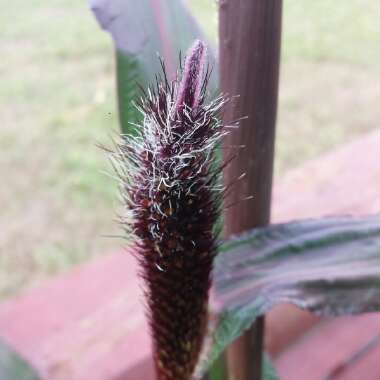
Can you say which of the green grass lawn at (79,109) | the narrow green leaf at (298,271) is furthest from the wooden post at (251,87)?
the green grass lawn at (79,109)

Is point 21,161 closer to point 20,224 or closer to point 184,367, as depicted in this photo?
point 20,224

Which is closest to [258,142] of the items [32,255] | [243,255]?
[243,255]

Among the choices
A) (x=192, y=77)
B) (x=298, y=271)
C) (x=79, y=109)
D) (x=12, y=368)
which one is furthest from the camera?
(x=79, y=109)

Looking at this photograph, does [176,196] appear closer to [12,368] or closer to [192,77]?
[192,77]

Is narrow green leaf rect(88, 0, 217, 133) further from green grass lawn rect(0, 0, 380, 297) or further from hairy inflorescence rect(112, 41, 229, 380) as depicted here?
green grass lawn rect(0, 0, 380, 297)

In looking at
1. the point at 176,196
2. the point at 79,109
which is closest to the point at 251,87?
the point at 176,196
